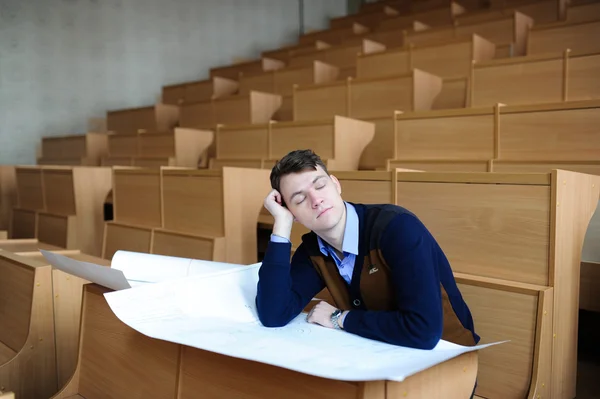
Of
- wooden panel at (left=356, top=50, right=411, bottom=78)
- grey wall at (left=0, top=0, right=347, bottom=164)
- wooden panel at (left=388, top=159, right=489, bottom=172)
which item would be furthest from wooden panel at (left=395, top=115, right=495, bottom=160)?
grey wall at (left=0, top=0, right=347, bottom=164)

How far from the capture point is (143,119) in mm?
2174

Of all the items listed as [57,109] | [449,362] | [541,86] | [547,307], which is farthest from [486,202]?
[57,109]

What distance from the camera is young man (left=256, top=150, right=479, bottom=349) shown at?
1.32 ft

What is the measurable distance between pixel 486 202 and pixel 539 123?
39cm

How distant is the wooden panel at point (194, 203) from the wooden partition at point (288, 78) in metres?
0.82

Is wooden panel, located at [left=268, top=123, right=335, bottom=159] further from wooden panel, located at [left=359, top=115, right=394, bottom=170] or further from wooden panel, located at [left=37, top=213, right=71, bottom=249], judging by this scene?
wooden panel, located at [left=37, top=213, right=71, bottom=249]

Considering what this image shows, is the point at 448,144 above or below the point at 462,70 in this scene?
below

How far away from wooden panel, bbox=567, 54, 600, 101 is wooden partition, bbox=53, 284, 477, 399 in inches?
38.4

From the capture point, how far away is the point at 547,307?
591 mm

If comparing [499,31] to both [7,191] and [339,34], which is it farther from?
[7,191]

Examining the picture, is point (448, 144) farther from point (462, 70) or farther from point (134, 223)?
point (134, 223)

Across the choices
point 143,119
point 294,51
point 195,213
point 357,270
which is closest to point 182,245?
point 195,213

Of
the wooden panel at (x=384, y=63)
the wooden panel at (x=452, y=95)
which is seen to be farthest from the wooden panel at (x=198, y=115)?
the wooden panel at (x=452, y=95)

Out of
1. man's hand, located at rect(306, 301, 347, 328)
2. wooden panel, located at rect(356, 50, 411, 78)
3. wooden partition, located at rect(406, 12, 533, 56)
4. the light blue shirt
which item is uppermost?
wooden partition, located at rect(406, 12, 533, 56)
